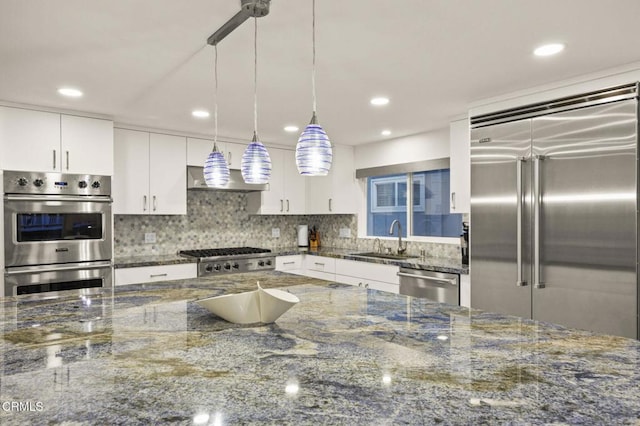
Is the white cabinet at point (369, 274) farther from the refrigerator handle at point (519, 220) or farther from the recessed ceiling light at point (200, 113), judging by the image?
the recessed ceiling light at point (200, 113)

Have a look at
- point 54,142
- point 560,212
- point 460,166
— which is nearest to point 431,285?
point 460,166

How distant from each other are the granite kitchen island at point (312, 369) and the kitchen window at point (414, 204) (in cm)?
277

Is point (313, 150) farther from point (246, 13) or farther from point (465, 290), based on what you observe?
point (465, 290)

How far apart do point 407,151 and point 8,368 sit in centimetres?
406

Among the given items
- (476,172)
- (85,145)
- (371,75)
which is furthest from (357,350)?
(85,145)

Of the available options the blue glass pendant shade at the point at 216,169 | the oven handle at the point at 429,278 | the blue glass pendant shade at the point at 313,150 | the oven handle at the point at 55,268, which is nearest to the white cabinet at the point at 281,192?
the oven handle at the point at 429,278

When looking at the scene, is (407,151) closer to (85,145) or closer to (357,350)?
(85,145)

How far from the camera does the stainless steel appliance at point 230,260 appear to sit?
13.9 ft

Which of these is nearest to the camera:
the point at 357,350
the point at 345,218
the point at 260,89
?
the point at 357,350

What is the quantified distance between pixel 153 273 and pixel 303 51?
264 centimetres

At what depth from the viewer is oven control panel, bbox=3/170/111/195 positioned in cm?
321

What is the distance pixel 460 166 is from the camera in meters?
3.68

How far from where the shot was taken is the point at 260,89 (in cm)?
294

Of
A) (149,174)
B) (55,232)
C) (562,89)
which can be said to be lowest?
(55,232)
